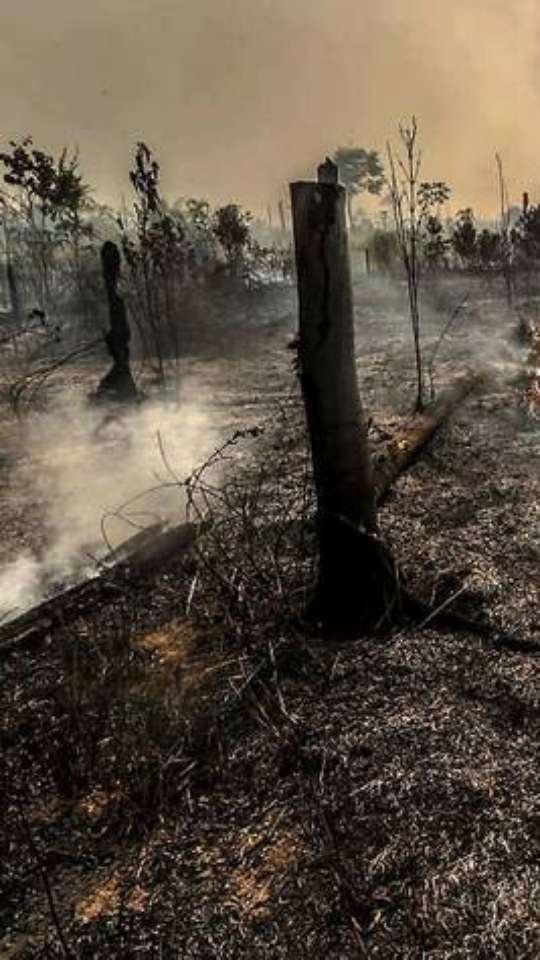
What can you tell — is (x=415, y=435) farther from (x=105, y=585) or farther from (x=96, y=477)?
(x=105, y=585)

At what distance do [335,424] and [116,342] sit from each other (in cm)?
1001

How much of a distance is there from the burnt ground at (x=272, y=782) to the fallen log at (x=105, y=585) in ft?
0.31

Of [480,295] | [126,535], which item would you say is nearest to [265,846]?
[126,535]

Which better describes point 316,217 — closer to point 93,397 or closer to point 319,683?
point 319,683

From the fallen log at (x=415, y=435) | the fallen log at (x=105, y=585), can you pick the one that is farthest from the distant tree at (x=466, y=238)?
the fallen log at (x=105, y=585)

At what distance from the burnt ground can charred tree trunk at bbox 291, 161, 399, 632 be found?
0.68 feet

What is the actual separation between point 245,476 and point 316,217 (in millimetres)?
4068

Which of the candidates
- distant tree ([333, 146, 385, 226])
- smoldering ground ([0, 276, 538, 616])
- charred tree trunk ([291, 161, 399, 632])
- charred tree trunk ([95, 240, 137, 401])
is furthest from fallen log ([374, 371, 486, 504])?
distant tree ([333, 146, 385, 226])

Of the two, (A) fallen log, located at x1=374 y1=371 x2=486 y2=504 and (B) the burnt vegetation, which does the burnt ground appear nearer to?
(B) the burnt vegetation

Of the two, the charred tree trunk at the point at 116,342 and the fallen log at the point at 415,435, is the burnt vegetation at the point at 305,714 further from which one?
the charred tree trunk at the point at 116,342

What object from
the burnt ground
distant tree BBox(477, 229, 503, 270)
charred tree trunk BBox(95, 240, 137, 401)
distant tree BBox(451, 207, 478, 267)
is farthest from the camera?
distant tree BBox(477, 229, 503, 270)

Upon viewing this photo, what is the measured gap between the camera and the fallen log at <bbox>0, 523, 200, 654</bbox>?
4.66 meters

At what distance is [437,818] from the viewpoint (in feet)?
9.82

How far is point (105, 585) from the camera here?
5184mm
